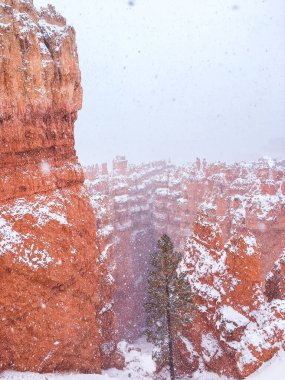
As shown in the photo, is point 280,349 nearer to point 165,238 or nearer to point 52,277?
point 165,238

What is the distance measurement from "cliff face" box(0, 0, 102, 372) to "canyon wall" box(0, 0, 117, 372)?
0.13 ft

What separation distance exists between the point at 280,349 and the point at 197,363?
4867 mm

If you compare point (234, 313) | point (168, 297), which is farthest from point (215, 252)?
point (168, 297)

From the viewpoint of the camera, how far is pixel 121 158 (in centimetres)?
10375

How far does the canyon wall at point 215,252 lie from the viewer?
18438 mm

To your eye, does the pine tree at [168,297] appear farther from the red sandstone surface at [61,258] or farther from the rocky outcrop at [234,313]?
the red sandstone surface at [61,258]

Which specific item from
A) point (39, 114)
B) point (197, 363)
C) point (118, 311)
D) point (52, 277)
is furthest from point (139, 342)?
point (39, 114)

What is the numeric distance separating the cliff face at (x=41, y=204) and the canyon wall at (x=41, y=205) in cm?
4

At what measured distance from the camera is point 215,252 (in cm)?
2148

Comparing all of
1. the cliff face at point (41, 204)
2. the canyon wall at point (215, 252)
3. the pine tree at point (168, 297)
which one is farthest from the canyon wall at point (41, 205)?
the canyon wall at point (215, 252)

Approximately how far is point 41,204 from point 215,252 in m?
11.5

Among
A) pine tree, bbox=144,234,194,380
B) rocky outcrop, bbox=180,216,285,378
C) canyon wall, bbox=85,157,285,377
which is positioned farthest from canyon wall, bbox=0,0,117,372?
canyon wall, bbox=85,157,285,377

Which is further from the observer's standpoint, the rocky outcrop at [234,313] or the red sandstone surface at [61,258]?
the rocky outcrop at [234,313]

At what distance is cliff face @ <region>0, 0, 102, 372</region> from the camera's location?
1365cm
